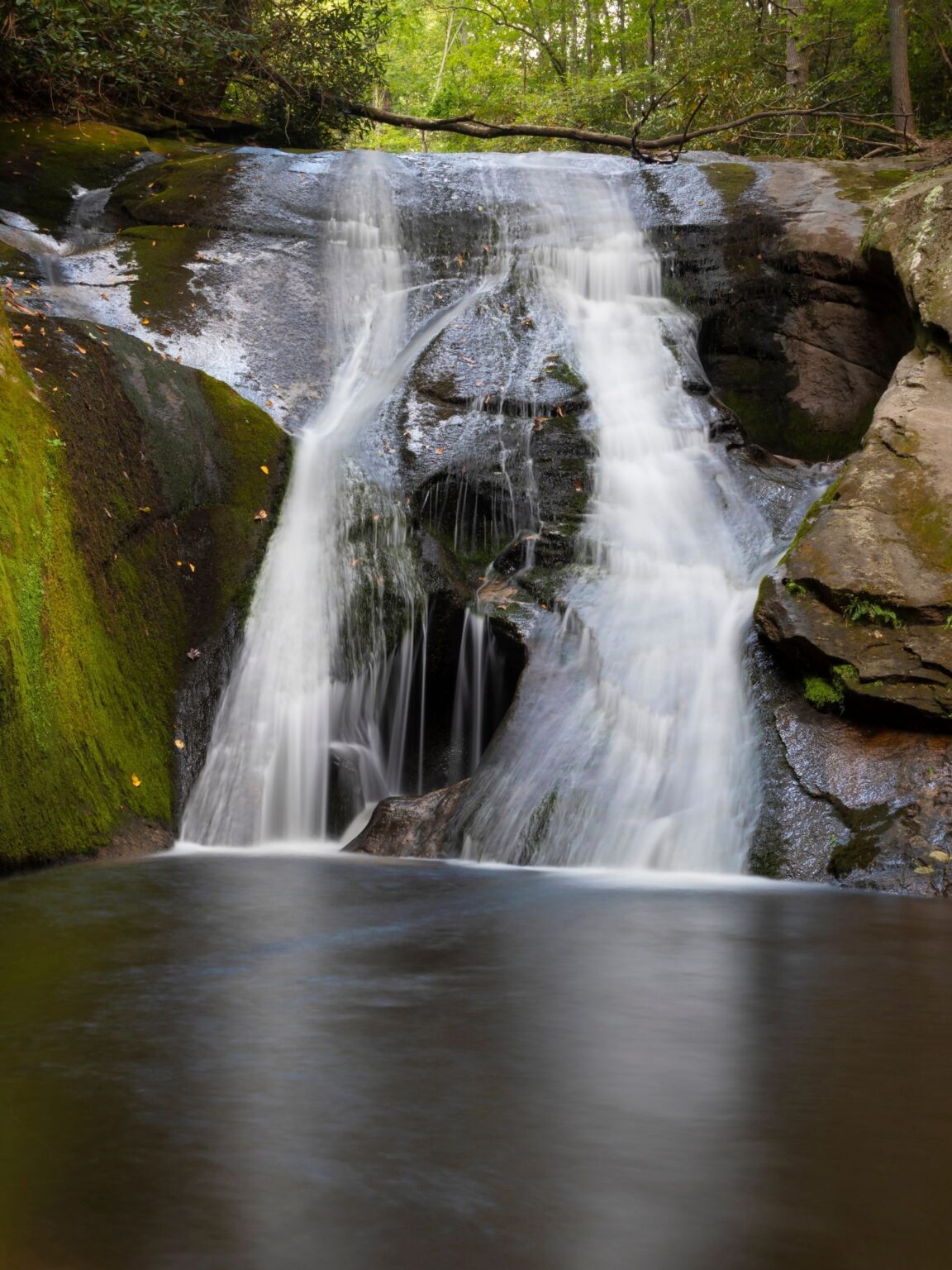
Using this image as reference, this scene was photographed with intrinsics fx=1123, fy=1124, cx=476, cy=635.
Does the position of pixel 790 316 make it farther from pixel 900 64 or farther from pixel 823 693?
pixel 823 693

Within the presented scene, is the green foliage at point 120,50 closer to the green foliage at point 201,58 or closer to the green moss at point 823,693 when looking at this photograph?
the green foliage at point 201,58

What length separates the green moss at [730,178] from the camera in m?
11.5

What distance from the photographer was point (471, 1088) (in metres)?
2.82

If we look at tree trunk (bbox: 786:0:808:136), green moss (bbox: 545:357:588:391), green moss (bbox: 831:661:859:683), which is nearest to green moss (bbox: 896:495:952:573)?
green moss (bbox: 831:661:859:683)

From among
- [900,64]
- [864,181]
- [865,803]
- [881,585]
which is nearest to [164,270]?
[864,181]

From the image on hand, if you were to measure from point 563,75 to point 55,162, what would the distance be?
14050 mm

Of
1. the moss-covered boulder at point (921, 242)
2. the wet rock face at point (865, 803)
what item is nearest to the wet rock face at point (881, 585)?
the wet rock face at point (865, 803)

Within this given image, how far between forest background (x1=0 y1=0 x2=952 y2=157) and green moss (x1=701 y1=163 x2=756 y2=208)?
1.94 feet

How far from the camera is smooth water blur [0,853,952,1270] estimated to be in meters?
2.06

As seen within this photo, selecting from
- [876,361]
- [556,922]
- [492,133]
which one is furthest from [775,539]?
[492,133]

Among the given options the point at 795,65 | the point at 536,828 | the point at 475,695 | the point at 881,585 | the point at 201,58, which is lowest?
the point at 536,828

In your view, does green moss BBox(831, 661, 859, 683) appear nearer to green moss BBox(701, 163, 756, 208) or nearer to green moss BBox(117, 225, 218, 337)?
green moss BBox(117, 225, 218, 337)

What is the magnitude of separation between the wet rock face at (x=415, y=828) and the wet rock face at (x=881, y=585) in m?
2.23

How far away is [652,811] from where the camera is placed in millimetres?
6465
